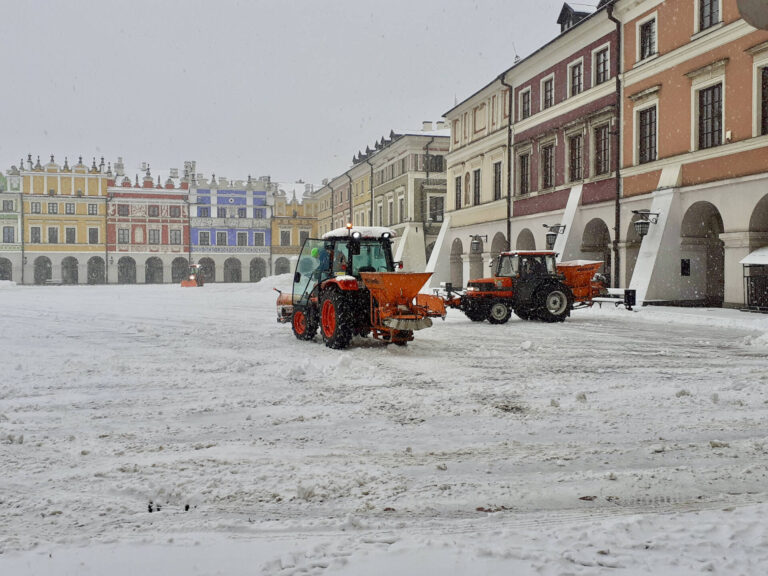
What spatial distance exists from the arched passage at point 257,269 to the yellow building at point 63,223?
13.3 m

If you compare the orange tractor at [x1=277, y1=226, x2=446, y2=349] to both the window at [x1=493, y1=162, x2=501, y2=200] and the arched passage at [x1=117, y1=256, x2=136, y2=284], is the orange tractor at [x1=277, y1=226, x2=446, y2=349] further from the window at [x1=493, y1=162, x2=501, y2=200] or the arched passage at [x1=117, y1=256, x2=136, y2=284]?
the arched passage at [x1=117, y1=256, x2=136, y2=284]

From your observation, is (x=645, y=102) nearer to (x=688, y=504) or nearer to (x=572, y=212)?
(x=572, y=212)

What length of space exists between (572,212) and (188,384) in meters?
19.2

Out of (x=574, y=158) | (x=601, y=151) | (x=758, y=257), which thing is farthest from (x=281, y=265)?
(x=758, y=257)

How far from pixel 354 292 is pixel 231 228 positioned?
54810 millimetres

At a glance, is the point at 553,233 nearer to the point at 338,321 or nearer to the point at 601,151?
the point at 601,151

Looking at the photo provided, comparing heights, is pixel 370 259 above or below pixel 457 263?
below

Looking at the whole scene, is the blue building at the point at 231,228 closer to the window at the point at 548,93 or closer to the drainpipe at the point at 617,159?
the window at the point at 548,93

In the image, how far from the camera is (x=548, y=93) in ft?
86.4

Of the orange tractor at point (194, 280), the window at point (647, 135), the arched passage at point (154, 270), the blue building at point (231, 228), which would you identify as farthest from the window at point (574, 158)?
the arched passage at point (154, 270)

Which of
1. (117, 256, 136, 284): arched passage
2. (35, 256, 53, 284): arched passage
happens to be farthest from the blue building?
(35, 256, 53, 284): arched passage

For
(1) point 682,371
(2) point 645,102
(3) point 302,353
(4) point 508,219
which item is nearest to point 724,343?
(1) point 682,371

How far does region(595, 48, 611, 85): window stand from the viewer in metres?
22.6

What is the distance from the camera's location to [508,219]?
2883 cm
